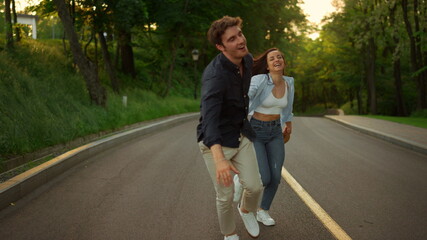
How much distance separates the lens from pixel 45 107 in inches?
404

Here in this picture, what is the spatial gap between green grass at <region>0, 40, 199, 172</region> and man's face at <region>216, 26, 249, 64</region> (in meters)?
4.74

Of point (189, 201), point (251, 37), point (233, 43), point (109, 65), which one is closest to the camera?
point (233, 43)

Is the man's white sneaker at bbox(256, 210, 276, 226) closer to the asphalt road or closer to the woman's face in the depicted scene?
the asphalt road

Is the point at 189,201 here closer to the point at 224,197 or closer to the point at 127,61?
the point at 224,197

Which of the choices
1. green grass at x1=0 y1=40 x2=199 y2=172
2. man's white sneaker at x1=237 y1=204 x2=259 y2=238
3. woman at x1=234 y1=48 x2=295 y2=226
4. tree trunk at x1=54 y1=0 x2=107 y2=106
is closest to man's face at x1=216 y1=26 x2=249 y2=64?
woman at x1=234 y1=48 x2=295 y2=226

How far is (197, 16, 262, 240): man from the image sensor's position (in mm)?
3330

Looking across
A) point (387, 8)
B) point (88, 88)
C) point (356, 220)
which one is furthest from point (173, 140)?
point (387, 8)

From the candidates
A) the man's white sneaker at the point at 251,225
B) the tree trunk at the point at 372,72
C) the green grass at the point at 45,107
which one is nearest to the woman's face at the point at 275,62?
the man's white sneaker at the point at 251,225

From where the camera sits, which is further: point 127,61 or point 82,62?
point 127,61

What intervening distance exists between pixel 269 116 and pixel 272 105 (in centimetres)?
12

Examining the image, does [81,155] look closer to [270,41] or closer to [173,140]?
[173,140]

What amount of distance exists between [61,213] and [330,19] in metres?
32.2

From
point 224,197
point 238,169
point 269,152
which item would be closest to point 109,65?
point 269,152

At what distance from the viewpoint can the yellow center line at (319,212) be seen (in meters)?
4.31
